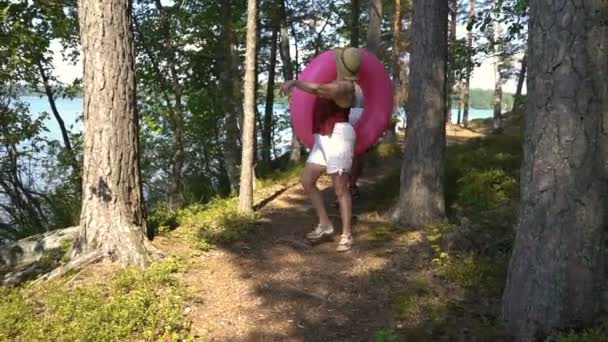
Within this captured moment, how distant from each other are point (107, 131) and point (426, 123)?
352 cm

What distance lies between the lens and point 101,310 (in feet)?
12.5

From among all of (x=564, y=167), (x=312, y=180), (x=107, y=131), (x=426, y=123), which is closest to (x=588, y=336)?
(x=564, y=167)

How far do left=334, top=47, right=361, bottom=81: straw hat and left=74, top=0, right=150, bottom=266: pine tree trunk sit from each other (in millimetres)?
2164

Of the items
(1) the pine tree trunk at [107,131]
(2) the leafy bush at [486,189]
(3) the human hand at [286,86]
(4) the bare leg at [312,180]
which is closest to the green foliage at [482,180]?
(2) the leafy bush at [486,189]

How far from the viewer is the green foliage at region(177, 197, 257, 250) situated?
563 centimetres

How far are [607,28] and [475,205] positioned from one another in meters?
3.81

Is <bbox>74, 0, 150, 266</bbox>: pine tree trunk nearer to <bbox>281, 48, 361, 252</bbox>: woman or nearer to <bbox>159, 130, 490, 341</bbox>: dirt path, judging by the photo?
<bbox>159, 130, 490, 341</bbox>: dirt path

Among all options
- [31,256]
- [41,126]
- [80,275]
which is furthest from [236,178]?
[80,275]

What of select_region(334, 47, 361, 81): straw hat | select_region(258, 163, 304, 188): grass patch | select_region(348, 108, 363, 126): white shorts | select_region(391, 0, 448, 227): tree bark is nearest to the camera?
select_region(334, 47, 361, 81): straw hat

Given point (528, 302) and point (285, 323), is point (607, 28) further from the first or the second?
point (285, 323)

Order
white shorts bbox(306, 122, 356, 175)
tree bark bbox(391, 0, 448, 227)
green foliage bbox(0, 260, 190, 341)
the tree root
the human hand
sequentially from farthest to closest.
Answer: tree bark bbox(391, 0, 448, 227)
white shorts bbox(306, 122, 356, 175)
the human hand
the tree root
green foliage bbox(0, 260, 190, 341)

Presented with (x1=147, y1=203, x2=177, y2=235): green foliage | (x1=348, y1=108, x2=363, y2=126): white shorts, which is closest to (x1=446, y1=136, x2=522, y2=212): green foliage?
(x1=348, y1=108, x2=363, y2=126): white shorts

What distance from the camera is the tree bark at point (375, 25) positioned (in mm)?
11012

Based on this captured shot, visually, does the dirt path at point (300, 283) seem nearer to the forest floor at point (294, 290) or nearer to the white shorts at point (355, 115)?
Answer: the forest floor at point (294, 290)
